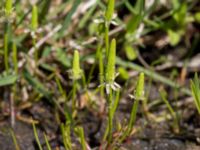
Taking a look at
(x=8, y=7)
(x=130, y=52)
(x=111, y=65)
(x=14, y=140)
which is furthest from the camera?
(x=130, y=52)

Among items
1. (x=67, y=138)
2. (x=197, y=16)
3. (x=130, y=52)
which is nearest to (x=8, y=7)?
(x=67, y=138)

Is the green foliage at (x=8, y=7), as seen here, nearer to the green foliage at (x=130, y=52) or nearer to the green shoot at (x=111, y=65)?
the green shoot at (x=111, y=65)

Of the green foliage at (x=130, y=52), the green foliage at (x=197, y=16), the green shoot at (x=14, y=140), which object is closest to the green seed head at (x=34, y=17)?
the green shoot at (x=14, y=140)

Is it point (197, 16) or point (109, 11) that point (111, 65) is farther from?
point (197, 16)

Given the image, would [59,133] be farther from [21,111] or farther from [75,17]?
[75,17]

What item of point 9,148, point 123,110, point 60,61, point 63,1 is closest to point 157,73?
point 123,110

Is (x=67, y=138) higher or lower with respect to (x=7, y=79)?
lower

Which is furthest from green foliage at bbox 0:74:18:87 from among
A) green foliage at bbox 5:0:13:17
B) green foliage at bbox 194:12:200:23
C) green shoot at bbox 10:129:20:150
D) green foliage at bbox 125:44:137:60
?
green foliage at bbox 194:12:200:23

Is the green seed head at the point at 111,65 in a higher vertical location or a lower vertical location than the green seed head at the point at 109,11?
lower

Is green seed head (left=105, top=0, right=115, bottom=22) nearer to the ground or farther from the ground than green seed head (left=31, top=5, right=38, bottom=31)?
nearer to the ground

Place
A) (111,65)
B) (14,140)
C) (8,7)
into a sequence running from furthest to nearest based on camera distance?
1. (14,140)
2. (8,7)
3. (111,65)

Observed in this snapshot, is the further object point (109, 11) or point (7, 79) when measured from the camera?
point (7, 79)

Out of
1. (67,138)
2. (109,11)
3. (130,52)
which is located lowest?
(67,138)

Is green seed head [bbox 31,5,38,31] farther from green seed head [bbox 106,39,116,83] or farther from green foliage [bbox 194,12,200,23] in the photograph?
green foliage [bbox 194,12,200,23]
